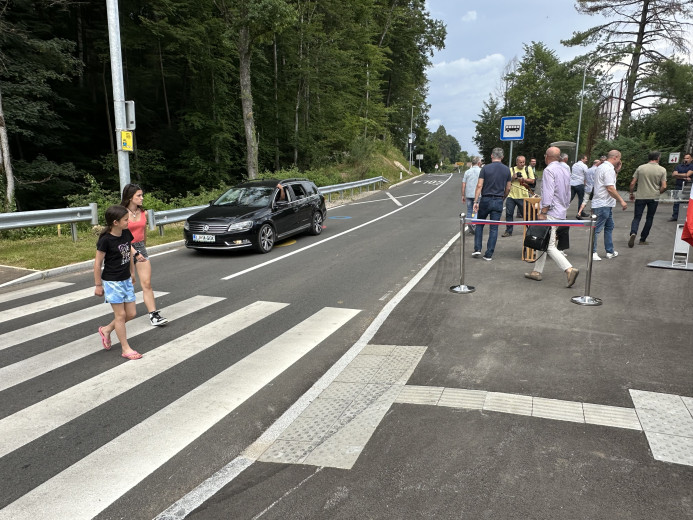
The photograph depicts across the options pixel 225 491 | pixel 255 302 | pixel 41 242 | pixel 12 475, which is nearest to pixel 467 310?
pixel 255 302

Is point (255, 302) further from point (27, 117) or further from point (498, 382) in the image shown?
point (27, 117)

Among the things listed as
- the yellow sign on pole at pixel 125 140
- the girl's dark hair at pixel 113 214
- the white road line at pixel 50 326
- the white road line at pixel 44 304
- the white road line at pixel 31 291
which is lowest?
the white road line at pixel 31 291

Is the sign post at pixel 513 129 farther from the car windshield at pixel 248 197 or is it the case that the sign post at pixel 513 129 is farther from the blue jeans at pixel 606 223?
the car windshield at pixel 248 197

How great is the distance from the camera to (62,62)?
17719mm

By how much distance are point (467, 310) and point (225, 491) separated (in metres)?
4.35

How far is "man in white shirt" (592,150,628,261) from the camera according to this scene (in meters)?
8.84

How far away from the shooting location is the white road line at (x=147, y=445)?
283cm

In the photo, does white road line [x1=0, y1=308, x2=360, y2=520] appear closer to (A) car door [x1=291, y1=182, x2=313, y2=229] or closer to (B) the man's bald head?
(B) the man's bald head

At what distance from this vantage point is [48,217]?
11.1 meters

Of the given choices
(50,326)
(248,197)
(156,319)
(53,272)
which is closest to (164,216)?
(248,197)

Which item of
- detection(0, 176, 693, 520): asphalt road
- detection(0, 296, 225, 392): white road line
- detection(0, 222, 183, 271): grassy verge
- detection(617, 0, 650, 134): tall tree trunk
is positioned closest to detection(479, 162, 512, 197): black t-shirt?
detection(0, 176, 693, 520): asphalt road

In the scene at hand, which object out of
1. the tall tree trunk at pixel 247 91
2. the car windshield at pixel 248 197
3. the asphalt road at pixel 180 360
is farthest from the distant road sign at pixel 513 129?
the tall tree trunk at pixel 247 91

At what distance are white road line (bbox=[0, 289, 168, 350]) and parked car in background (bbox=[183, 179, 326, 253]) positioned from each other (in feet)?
12.2

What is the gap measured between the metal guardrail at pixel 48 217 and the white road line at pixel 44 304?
4.21m
